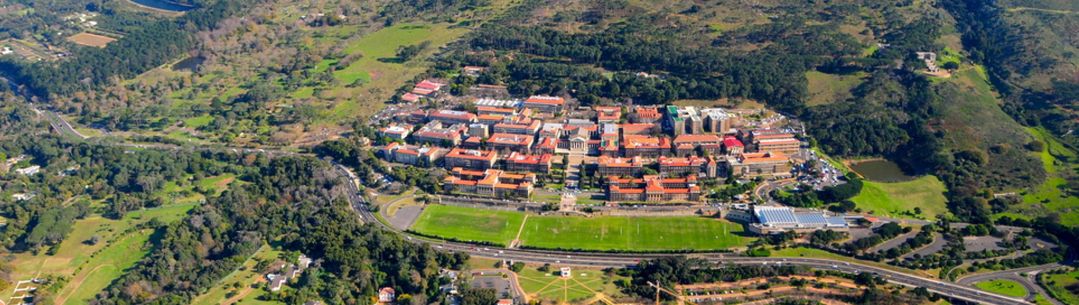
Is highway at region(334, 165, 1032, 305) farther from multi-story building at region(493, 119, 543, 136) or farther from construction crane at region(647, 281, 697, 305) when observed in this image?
multi-story building at region(493, 119, 543, 136)

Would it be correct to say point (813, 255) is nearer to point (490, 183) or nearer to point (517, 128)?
point (490, 183)

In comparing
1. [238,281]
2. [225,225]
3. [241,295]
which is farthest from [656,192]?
[225,225]

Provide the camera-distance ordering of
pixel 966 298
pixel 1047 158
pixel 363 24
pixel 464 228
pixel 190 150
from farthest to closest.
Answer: pixel 363 24
pixel 190 150
pixel 1047 158
pixel 464 228
pixel 966 298

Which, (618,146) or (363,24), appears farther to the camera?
(363,24)

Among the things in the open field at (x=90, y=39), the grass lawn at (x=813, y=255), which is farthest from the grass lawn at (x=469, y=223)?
the open field at (x=90, y=39)

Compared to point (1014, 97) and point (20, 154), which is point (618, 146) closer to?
point (1014, 97)

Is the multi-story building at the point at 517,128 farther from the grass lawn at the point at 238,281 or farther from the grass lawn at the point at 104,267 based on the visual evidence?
the grass lawn at the point at 104,267

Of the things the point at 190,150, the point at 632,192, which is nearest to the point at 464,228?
the point at 632,192

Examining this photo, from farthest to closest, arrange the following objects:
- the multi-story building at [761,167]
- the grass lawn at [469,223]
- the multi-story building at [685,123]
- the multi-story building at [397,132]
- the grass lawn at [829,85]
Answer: the grass lawn at [829,85] → the multi-story building at [397,132] → the multi-story building at [685,123] → the multi-story building at [761,167] → the grass lawn at [469,223]

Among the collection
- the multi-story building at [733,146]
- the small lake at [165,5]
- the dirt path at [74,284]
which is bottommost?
the dirt path at [74,284]
